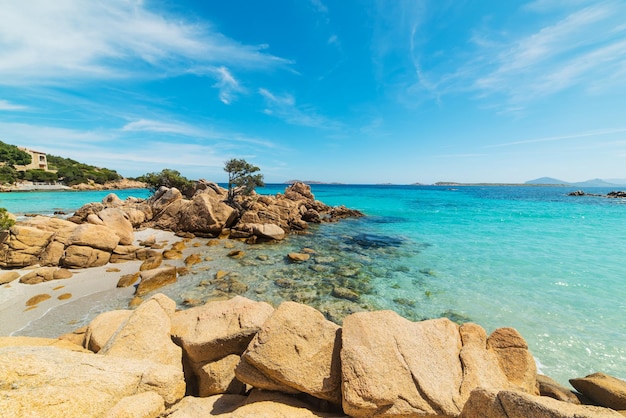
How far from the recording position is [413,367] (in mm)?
5004

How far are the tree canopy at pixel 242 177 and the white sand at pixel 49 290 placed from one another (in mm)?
22861

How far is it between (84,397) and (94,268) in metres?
16.1

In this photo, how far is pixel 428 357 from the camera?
5.37 meters

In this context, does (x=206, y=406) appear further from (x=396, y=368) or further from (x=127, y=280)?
(x=127, y=280)

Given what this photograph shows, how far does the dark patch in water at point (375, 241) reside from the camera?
2616 centimetres

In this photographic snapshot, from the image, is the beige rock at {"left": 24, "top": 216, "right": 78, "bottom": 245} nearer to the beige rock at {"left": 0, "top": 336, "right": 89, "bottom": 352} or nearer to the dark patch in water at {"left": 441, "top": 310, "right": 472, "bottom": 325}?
the beige rock at {"left": 0, "top": 336, "right": 89, "bottom": 352}

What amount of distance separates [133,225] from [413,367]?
33.2 meters

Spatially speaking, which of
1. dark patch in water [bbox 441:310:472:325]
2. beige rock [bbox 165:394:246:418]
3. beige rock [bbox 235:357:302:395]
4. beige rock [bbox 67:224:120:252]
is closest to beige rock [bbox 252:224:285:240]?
beige rock [bbox 67:224:120:252]

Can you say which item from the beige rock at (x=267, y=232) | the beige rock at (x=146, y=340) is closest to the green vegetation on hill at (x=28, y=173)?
the beige rock at (x=267, y=232)

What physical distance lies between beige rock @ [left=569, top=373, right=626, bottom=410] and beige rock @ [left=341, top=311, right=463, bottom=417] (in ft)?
14.3

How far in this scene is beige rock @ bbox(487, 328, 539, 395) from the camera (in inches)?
224

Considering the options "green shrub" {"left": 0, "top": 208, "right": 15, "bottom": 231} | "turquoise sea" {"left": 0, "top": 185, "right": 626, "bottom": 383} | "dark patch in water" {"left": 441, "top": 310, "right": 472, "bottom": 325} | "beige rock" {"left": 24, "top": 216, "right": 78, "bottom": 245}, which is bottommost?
"dark patch in water" {"left": 441, "top": 310, "right": 472, "bottom": 325}

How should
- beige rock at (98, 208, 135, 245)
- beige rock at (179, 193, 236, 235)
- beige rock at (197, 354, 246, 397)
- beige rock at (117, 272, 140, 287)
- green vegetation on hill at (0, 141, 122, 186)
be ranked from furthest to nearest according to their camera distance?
green vegetation on hill at (0, 141, 122, 186) → beige rock at (179, 193, 236, 235) → beige rock at (98, 208, 135, 245) → beige rock at (117, 272, 140, 287) → beige rock at (197, 354, 246, 397)

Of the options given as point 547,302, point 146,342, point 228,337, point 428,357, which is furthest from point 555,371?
point 146,342
